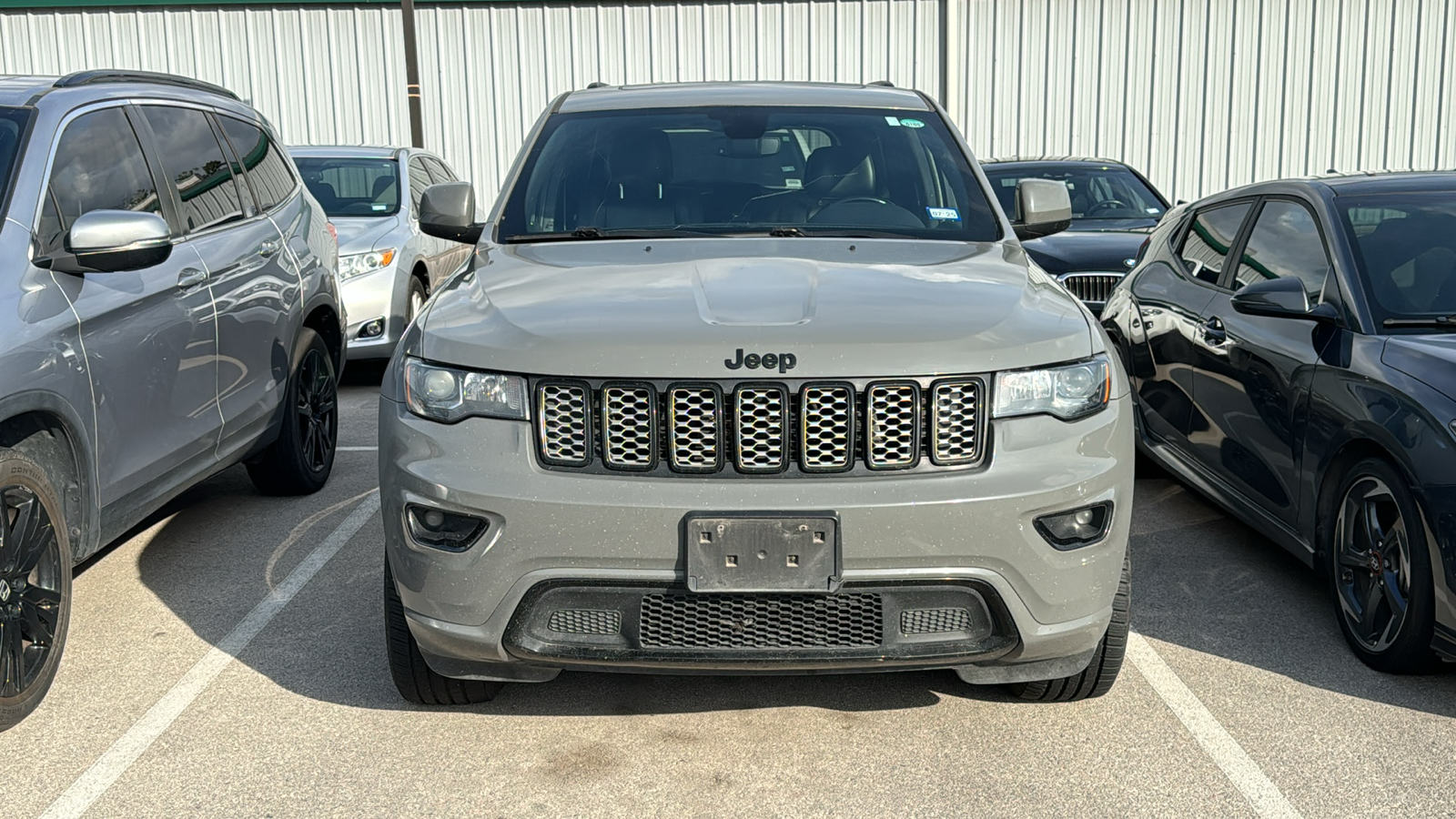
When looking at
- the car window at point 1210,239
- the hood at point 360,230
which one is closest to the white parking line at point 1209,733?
the car window at point 1210,239

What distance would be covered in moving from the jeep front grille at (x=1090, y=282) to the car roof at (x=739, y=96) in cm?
383

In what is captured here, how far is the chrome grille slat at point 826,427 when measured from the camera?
322 centimetres

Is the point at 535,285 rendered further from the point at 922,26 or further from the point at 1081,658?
the point at 922,26

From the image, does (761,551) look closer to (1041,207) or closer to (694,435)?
(694,435)

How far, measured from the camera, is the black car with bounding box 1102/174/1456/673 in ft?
12.9

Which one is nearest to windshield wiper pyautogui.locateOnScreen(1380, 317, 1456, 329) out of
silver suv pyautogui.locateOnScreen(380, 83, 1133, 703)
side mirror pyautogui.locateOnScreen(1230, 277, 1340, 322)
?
side mirror pyautogui.locateOnScreen(1230, 277, 1340, 322)

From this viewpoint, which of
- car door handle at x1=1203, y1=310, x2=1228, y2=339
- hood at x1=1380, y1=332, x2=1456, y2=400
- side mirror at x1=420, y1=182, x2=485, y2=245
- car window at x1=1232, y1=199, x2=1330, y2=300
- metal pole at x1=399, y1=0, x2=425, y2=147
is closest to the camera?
hood at x1=1380, y1=332, x2=1456, y2=400

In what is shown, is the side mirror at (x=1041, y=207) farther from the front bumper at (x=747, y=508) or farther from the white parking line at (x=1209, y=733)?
the front bumper at (x=747, y=508)

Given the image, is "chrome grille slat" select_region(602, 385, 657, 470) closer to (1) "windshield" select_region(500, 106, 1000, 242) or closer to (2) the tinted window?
(1) "windshield" select_region(500, 106, 1000, 242)

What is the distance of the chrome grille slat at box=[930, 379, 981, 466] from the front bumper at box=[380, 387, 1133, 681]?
0.15 feet

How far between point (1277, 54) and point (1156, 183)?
7.87 ft

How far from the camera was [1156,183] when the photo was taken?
19.0 metres

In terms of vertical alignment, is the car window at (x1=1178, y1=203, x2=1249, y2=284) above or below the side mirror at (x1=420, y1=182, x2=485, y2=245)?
below

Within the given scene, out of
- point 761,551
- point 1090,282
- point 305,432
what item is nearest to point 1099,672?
point 761,551
